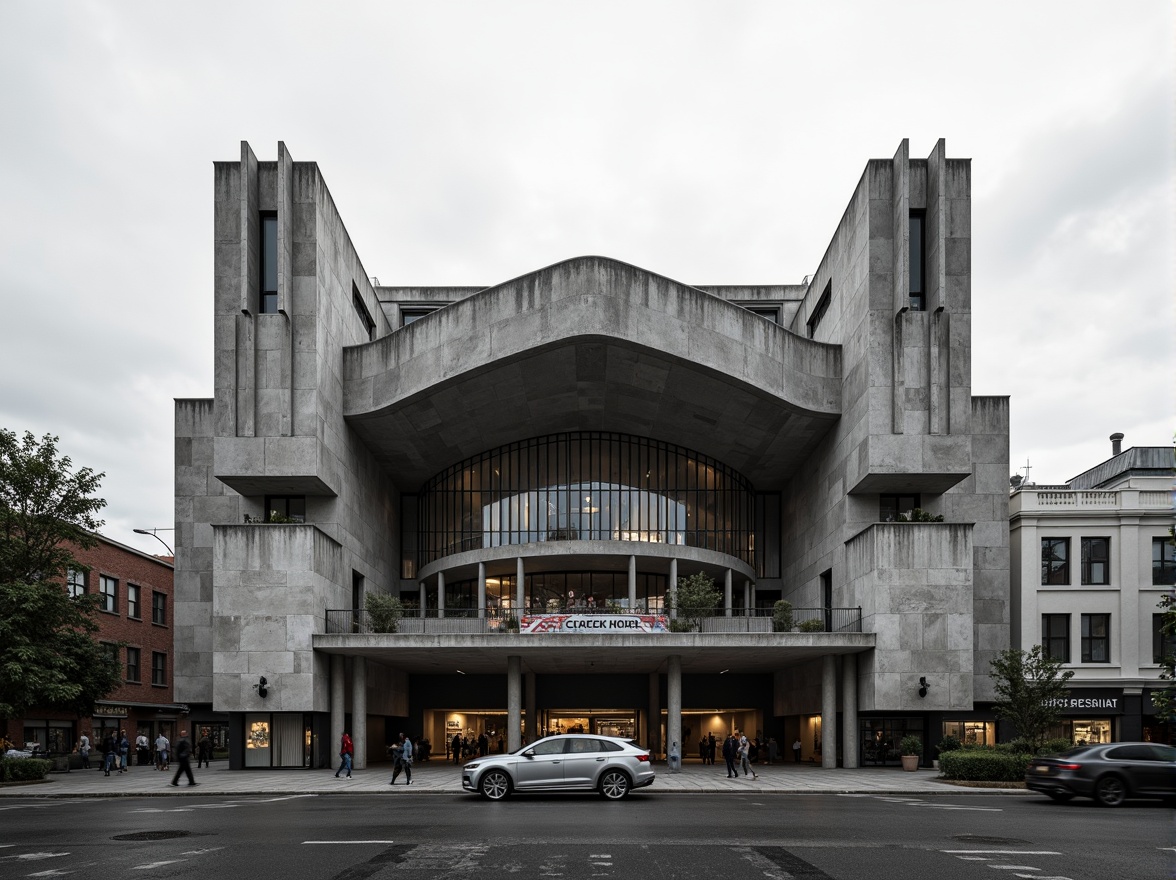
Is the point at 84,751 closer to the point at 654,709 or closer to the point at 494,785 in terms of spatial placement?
the point at 654,709

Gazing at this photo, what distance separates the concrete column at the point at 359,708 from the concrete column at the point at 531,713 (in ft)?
38.1

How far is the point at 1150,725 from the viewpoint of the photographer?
40906mm

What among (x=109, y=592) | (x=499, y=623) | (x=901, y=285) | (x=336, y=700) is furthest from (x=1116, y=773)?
(x=109, y=592)

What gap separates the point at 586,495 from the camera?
4591cm

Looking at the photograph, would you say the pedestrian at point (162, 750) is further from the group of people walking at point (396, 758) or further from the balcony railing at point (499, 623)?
the balcony railing at point (499, 623)

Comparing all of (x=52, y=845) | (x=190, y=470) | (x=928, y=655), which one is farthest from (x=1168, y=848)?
(x=190, y=470)

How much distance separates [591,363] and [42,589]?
70.1 ft

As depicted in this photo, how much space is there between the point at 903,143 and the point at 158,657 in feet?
156

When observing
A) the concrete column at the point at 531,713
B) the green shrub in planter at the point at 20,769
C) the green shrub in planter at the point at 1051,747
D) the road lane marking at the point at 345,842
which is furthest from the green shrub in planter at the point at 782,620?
the green shrub in planter at the point at 20,769

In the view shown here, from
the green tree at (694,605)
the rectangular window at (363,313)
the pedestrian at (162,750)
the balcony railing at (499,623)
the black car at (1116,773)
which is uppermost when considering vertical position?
the rectangular window at (363,313)

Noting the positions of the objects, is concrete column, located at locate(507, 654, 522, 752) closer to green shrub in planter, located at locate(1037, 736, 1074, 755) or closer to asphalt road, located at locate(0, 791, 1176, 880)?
asphalt road, located at locate(0, 791, 1176, 880)

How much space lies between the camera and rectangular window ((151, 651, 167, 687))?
5397 centimetres

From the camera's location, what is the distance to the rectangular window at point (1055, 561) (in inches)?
1658

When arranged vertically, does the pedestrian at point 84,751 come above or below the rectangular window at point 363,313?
below
